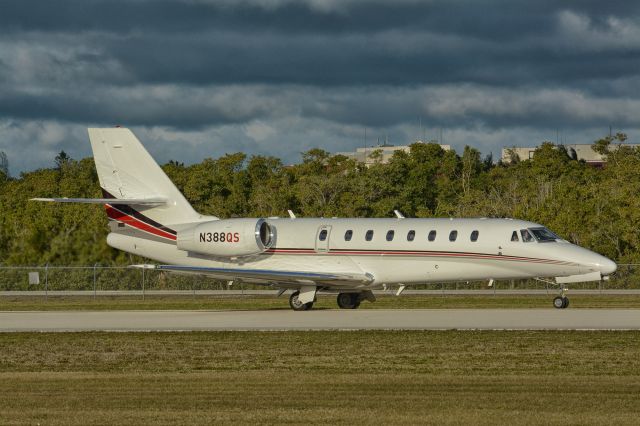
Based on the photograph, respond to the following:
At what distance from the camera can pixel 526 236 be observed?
37.6 metres

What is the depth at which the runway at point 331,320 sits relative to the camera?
30.6 metres

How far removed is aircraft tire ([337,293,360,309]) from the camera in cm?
4100

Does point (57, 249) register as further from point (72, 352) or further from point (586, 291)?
point (586, 291)

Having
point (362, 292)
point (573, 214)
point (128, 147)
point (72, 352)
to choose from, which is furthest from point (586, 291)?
point (72, 352)

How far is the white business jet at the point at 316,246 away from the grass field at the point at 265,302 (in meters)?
2.91

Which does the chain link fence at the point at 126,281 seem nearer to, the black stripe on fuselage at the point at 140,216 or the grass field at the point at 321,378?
the black stripe on fuselage at the point at 140,216

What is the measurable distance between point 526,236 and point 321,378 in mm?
19110

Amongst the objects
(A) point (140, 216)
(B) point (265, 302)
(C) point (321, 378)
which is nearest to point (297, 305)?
(A) point (140, 216)

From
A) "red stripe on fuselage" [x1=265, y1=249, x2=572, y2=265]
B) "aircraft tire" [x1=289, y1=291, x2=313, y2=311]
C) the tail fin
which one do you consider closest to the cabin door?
"red stripe on fuselage" [x1=265, y1=249, x2=572, y2=265]

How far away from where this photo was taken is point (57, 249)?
4253 cm

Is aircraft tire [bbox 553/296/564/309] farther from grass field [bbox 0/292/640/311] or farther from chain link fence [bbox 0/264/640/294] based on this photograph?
chain link fence [bbox 0/264/640/294]

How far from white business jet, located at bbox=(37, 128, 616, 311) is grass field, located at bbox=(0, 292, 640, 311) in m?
2.91

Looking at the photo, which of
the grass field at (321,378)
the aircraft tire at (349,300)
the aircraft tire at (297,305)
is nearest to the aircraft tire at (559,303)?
the aircraft tire at (349,300)

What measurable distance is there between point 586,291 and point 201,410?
43629mm
